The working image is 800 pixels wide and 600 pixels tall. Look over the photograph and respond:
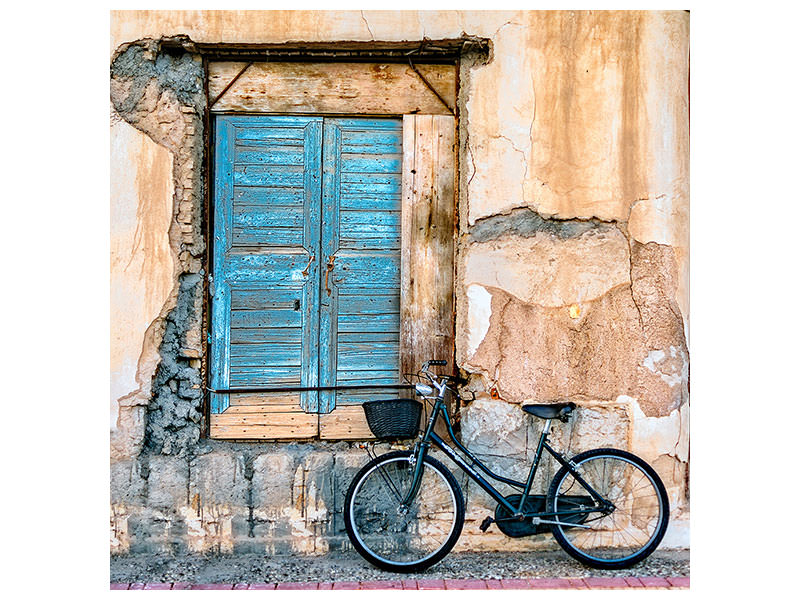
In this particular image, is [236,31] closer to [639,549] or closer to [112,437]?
[112,437]

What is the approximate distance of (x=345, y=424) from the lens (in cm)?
478

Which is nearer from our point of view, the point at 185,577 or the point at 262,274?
the point at 185,577

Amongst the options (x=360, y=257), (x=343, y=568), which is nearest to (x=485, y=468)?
(x=343, y=568)

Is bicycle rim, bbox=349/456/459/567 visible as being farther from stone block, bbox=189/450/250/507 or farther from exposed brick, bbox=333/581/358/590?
stone block, bbox=189/450/250/507

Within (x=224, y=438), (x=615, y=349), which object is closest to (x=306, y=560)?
(x=224, y=438)

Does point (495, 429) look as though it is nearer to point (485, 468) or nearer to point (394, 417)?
point (485, 468)

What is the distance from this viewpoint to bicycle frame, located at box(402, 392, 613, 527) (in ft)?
14.2

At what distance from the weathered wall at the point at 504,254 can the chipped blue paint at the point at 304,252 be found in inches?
11.4

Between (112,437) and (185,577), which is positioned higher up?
(112,437)

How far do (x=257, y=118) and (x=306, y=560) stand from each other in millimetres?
2705

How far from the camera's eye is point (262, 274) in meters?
4.75

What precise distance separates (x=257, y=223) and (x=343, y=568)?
84.1 inches

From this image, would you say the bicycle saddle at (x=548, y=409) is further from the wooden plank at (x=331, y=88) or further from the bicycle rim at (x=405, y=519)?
the wooden plank at (x=331, y=88)

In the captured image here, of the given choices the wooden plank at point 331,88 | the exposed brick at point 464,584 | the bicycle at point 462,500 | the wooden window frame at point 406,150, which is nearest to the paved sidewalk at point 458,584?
the exposed brick at point 464,584
